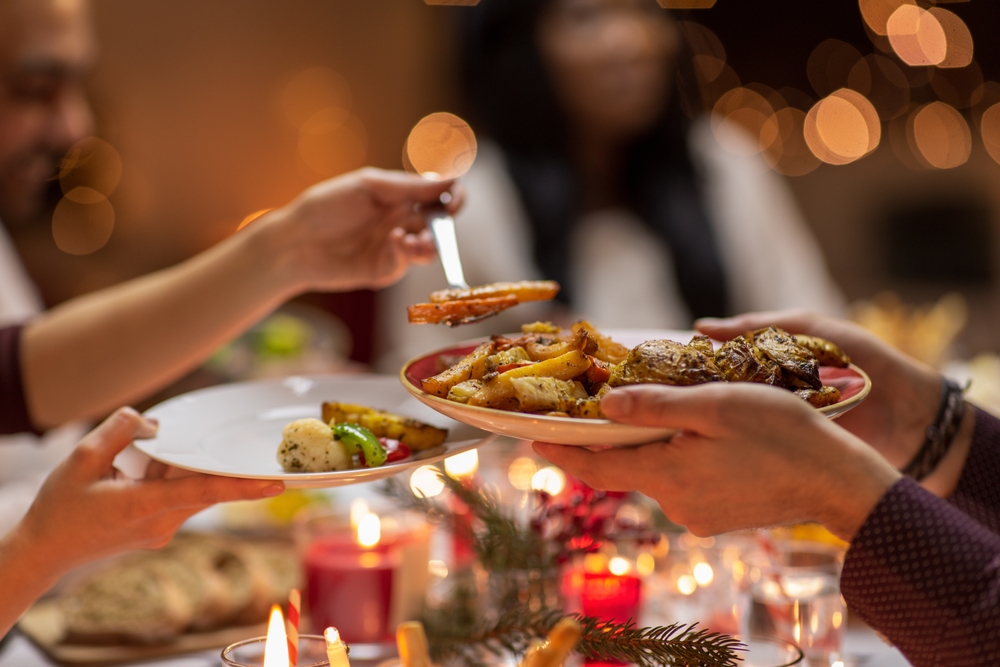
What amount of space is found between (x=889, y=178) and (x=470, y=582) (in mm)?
7386

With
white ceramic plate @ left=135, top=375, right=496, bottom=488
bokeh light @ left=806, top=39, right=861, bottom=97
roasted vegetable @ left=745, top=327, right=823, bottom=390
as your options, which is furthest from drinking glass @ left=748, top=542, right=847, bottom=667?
bokeh light @ left=806, top=39, right=861, bottom=97

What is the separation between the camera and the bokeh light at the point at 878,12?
263 inches

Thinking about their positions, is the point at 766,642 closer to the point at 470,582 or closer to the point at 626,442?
the point at 626,442

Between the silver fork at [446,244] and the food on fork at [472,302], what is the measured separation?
0.47 feet

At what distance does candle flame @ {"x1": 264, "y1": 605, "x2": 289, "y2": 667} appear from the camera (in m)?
0.67

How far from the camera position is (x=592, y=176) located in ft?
11.1

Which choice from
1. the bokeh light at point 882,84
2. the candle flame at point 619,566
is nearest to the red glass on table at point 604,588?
the candle flame at point 619,566

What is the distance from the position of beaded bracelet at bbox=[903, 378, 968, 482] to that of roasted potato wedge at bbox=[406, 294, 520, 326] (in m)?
0.65

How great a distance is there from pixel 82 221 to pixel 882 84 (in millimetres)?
6660

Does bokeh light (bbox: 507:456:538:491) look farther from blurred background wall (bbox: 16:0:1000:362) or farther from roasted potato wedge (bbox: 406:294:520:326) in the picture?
blurred background wall (bbox: 16:0:1000:362)

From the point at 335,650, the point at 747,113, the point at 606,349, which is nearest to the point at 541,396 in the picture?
the point at 606,349

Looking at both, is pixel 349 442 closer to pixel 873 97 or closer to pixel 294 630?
pixel 294 630

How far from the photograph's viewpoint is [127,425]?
926mm

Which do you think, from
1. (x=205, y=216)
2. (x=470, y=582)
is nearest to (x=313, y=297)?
(x=205, y=216)
